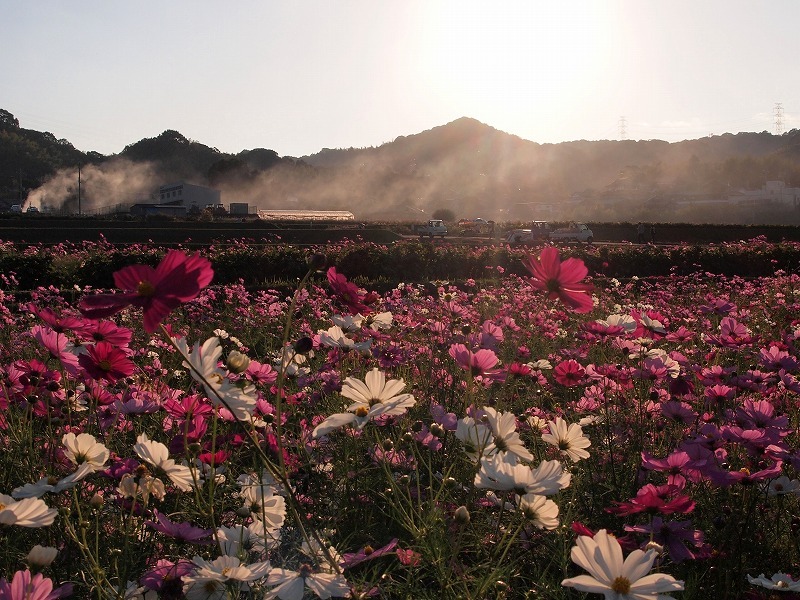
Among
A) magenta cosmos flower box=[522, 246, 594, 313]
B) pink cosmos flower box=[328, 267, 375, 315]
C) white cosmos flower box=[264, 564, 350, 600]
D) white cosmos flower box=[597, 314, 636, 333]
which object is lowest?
white cosmos flower box=[264, 564, 350, 600]

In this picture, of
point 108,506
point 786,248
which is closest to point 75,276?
point 108,506

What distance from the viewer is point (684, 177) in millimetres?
126250

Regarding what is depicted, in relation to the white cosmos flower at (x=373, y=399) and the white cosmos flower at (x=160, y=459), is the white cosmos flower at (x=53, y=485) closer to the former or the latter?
the white cosmos flower at (x=160, y=459)

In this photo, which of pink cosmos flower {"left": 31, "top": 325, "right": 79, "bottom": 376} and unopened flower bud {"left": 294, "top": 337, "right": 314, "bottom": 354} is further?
pink cosmos flower {"left": 31, "top": 325, "right": 79, "bottom": 376}

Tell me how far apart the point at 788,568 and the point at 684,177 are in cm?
13481

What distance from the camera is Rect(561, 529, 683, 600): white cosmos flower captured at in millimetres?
891

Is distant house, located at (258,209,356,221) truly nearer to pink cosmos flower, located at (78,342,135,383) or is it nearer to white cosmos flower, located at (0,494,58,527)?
pink cosmos flower, located at (78,342,135,383)

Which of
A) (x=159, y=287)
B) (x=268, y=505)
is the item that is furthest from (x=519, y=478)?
(x=159, y=287)

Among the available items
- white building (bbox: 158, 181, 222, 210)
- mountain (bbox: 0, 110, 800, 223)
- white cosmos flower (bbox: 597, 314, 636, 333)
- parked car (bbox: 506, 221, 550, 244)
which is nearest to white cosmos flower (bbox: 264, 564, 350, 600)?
white cosmos flower (bbox: 597, 314, 636, 333)

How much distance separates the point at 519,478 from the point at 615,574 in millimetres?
230

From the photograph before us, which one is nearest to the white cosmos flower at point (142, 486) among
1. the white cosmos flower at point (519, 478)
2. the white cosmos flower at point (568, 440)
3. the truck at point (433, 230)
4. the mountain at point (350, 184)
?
the white cosmos flower at point (519, 478)

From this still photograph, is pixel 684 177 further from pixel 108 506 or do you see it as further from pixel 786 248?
pixel 108 506

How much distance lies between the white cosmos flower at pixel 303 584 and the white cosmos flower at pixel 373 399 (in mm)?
223

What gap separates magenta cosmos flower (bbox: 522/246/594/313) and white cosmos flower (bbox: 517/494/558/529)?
12.5 inches
